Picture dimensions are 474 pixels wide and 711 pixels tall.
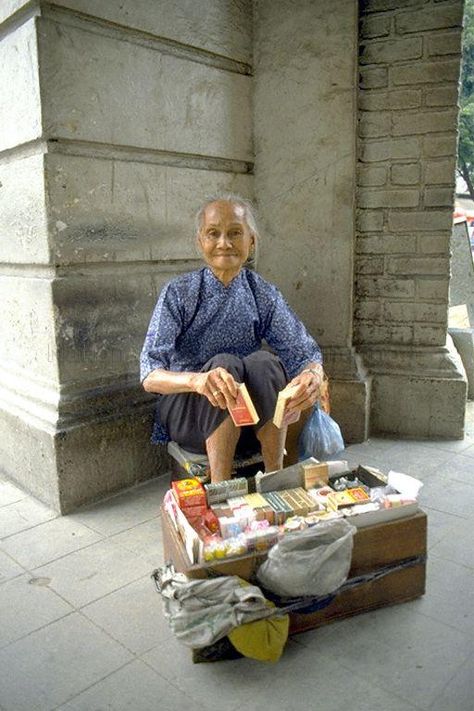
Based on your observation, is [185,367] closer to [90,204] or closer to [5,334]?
[90,204]

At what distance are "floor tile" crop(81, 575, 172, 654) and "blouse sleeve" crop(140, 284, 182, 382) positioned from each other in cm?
92

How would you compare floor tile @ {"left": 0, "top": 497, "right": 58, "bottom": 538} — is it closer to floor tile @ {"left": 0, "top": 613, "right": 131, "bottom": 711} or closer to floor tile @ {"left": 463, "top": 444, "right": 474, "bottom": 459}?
floor tile @ {"left": 0, "top": 613, "right": 131, "bottom": 711}

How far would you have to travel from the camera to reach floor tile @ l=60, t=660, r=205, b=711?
1.69 m

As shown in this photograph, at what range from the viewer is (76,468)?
294 centimetres

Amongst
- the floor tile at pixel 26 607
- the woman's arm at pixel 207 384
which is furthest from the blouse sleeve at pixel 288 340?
the floor tile at pixel 26 607

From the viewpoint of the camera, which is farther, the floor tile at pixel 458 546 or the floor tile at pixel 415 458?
the floor tile at pixel 415 458

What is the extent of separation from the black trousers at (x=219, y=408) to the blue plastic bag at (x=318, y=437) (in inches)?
11.8

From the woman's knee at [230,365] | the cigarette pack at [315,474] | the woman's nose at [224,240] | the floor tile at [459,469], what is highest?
the woman's nose at [224,240]

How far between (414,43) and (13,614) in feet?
11.9

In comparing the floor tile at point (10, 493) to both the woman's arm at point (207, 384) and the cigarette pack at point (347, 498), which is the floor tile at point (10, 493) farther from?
the cigarette pack at point (347, 498)

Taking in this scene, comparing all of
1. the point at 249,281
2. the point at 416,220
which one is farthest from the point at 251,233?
the point at 416,220

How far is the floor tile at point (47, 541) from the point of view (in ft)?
8.26

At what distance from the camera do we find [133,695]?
1734mm

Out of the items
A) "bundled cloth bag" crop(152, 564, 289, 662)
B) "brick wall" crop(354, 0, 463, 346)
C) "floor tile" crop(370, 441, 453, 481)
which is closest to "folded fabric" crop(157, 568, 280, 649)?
"bundled cloth bag" crop(152, 564, 289, 662)
